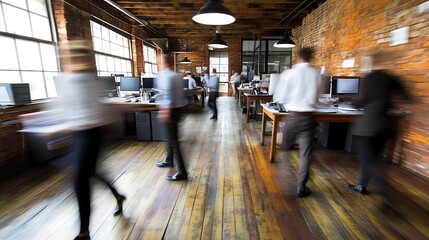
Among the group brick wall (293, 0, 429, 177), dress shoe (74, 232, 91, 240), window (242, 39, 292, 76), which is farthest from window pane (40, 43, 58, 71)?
window (242, 39, 292, 76)

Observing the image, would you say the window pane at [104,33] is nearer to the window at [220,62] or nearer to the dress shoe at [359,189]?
the dress shoe at [359,189]

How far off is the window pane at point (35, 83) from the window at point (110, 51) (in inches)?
69.2

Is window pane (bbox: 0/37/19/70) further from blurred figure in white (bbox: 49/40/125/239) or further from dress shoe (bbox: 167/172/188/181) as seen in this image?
dress shoe (bbox: 167/172/188/181)

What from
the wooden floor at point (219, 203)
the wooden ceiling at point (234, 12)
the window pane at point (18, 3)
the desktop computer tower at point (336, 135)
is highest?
the wooden ceiling at point (234, 12)

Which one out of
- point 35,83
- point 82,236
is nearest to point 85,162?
point 82,236

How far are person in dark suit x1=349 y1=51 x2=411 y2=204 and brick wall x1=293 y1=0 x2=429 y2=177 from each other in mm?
555

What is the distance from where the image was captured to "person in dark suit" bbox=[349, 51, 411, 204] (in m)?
1.95

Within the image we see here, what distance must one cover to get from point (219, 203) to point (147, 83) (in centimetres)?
383

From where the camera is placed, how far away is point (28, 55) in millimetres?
3836

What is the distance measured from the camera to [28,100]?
3.14 metres

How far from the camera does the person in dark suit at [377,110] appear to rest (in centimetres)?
195

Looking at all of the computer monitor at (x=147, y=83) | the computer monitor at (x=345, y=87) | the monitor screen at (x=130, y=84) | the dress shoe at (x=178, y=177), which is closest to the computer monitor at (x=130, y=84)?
the monitor screen at (x=130, y=84)

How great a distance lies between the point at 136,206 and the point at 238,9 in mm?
6410

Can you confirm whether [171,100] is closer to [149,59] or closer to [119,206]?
[119,206]
